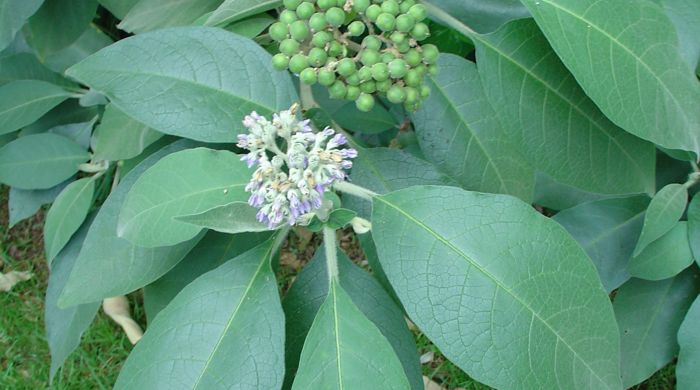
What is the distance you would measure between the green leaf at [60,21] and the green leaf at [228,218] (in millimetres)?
921

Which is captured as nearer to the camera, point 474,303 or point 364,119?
point 474,303

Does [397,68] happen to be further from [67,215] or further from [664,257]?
[67,215]

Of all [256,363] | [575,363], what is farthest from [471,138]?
[256,363]

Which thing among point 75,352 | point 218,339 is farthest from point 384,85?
point 75,352

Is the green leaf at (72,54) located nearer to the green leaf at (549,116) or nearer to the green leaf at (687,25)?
the green leaf at (549,116)

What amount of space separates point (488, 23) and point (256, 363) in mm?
773

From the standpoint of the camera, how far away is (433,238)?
1078mm

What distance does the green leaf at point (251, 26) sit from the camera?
1.35 m

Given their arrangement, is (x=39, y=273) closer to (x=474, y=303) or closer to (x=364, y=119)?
(x=364, y=119)

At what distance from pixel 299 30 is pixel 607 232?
0.78 metres

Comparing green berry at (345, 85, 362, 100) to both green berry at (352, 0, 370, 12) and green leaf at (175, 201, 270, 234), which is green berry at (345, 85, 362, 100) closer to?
green berry at (352, 0, 370, 12)

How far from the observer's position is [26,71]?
6.40 feet

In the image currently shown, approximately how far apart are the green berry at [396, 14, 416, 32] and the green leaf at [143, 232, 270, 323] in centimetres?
51

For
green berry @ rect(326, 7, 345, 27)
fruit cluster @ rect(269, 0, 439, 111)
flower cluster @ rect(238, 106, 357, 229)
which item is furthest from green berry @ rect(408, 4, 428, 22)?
flower cluster @ rect(238, 106, 357, 229)
